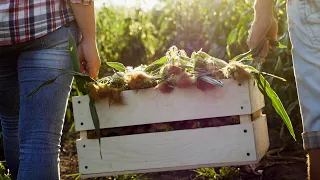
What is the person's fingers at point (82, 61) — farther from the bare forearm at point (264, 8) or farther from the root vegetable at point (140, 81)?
the bare forearm at point (264, 8)

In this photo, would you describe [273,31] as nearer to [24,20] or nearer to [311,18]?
[311,18]

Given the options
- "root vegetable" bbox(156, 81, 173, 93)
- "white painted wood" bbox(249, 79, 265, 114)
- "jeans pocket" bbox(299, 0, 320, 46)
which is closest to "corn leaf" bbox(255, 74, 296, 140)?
"white painted wood" bbox(249, 79, 265, 114)

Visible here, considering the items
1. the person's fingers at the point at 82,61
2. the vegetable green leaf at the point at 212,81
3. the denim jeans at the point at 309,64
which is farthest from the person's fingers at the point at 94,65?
the denim jeans at the point at 309,64

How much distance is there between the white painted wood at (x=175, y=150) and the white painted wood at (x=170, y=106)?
5 cm

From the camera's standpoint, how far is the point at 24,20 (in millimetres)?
1927

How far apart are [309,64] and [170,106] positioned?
1.73 ft

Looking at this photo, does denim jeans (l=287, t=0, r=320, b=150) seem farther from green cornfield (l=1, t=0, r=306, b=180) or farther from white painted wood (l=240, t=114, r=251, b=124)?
green cornfield (l=1, t=0, r=306, b=180)

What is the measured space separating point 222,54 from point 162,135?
2036 millimetres

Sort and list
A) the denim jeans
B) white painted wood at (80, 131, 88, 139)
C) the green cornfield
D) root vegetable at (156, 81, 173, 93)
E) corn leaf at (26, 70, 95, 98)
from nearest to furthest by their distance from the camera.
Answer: the denim jeans, corn leaf at (26, 70, 95, 98), root vegetable at (156, 81, 173, 93), white painted wood at (80, 131, 88, 139), the green cornfield

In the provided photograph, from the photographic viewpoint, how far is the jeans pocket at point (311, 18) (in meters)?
1.66

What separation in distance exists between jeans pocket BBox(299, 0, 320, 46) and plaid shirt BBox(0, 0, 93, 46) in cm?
66

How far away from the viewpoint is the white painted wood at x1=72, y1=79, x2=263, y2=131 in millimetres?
2010

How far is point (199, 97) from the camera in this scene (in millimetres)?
2016

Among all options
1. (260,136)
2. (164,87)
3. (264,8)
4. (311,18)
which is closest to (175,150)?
(164,87)
